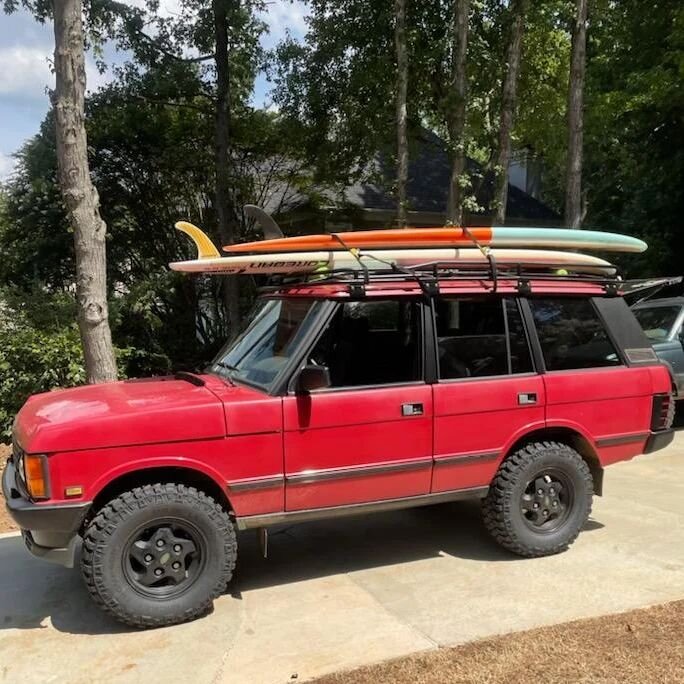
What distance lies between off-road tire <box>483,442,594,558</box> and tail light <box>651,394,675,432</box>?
2.35ft

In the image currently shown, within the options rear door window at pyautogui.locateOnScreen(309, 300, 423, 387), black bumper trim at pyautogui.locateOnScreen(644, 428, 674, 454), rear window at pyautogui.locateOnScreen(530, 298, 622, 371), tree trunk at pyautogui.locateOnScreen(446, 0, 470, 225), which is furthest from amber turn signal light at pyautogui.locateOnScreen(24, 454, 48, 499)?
tree trunk at pyautogui.locateOnScreen(446, 0, 470, 225)

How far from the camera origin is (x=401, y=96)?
10703 millimetres

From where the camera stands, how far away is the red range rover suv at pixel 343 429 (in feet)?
12.4

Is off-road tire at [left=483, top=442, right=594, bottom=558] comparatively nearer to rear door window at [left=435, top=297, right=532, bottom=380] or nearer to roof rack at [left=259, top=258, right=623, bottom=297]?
rear door window at [left=435, top=297, right=532, bottom=380]

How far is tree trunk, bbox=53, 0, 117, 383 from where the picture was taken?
276 inches

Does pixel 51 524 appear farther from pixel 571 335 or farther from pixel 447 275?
pixel 571 335

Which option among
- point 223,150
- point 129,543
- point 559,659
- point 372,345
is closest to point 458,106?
point 223,150

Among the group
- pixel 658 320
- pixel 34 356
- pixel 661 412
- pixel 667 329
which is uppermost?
pixel 658 320

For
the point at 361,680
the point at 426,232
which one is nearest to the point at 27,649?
the point at 361,680

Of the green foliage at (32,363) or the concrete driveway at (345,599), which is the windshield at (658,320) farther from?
the green foliage at (32,363)

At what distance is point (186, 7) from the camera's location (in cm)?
1188

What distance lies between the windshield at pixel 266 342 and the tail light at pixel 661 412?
271 centimetres

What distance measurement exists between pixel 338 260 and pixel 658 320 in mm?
6178

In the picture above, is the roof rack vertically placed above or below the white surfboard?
below
